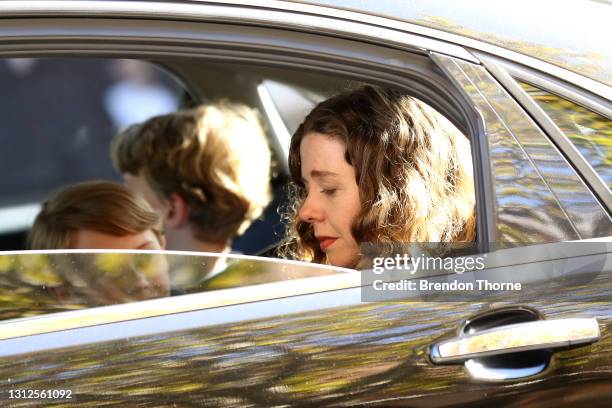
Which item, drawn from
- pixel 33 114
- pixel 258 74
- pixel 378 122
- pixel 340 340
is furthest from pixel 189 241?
pixel 33 114

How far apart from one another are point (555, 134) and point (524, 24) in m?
0.23

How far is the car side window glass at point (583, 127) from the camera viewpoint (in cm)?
196

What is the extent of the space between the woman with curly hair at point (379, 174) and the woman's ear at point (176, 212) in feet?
3.95

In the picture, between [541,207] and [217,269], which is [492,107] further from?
[217,269]

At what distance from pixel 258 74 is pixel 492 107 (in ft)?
6.10

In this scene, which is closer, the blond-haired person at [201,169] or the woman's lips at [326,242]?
the woman's lips at [326,242]

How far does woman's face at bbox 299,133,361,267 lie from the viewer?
251 cm

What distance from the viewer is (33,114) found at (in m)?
6.72

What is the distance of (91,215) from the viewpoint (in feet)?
9.95

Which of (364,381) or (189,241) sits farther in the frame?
(189,241)

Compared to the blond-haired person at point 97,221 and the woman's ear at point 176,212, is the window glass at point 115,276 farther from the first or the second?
the woman's ear at point 176,212

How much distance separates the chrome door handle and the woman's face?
67 centimetres

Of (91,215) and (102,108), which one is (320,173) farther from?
(102,108)

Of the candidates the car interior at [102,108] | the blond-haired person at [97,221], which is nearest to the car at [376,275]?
the car interior at [102,108]
